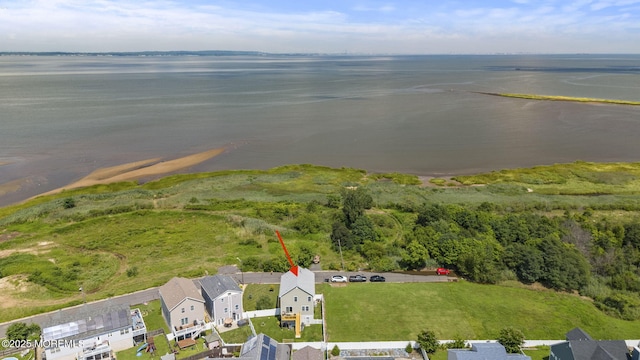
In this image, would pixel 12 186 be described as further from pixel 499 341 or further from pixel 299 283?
pixel 499 341

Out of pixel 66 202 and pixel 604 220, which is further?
pixel 66 202

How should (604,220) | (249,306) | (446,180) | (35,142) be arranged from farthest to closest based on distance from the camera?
1. (35,142)
2. (446,180)
3. (604,220)
4. (249,306)

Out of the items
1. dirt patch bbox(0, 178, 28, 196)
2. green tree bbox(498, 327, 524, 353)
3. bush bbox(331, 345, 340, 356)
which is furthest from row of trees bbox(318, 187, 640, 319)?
dirt patch bbox(0, 178, 28, 196)

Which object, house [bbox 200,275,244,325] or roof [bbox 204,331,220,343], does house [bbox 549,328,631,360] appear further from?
roof [bbox 204,331,220,343]

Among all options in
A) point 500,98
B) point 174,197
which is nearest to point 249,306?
point 174,197

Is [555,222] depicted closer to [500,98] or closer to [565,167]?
[565,167]

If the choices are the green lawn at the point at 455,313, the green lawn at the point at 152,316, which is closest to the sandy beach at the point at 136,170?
the green lawn at the point at 152,316
